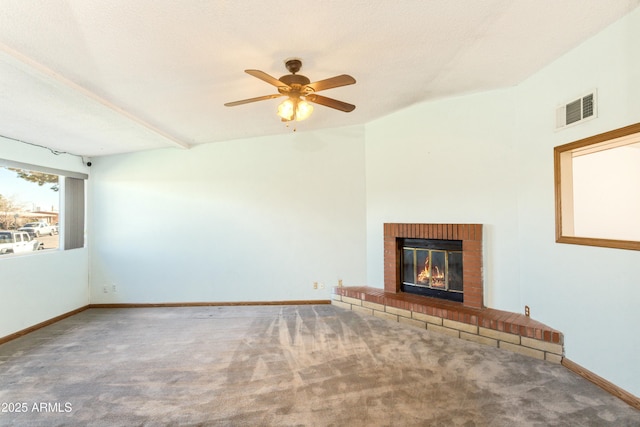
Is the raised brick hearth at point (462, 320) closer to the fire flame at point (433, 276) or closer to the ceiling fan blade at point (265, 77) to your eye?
the fire flame at point (433, 276)

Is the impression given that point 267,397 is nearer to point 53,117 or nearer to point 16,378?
point 16,378

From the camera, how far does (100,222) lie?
4668 millimetres

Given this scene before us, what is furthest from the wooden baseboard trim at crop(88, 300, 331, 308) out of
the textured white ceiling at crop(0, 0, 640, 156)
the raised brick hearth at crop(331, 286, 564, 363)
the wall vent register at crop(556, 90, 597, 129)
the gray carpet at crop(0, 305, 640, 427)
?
the wall vent register at crop(556, 90, 597, 129)

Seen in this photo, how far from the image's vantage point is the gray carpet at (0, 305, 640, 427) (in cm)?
203

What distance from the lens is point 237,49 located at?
218cm

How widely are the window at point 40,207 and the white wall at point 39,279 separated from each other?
0.44 feet

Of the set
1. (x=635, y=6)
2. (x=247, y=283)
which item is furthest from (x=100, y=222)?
(x=635, y=6)

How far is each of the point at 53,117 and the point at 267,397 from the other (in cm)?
341

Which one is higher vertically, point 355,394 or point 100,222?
point 100,222

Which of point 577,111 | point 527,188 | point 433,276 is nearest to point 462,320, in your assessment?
point 433,276

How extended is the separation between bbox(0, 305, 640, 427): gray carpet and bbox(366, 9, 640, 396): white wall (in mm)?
543

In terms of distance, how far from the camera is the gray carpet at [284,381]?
6.66ft

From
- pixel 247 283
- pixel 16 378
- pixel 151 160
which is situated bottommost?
pixel 16 378

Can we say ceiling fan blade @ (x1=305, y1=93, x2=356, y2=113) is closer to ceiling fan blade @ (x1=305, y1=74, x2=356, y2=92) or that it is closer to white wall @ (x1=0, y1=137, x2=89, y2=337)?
ceiling fan blade @ (x1=305, y1=74, x2=356, y2=92)
